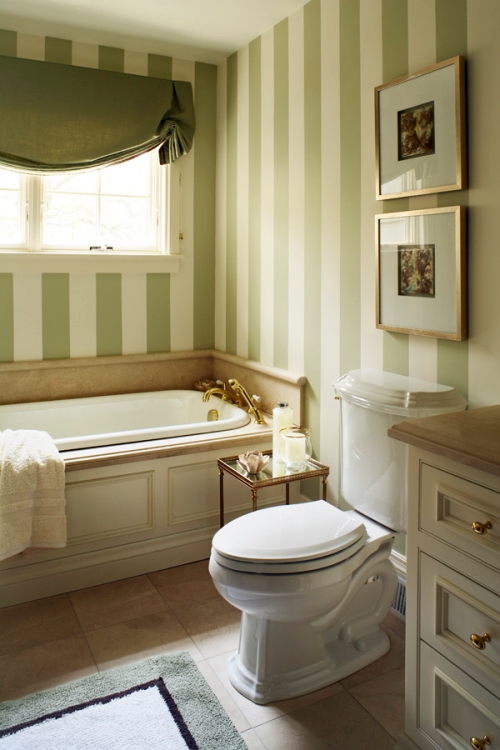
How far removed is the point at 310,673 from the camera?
190 centimetres

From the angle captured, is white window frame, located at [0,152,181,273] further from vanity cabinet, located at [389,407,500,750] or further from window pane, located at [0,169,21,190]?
vanity cabinet, located at [389,407,500,750]

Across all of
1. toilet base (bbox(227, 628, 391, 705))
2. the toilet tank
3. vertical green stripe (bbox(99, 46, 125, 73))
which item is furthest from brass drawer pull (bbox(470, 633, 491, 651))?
vertical green stripe (bbox(99, 46, 125, 73))

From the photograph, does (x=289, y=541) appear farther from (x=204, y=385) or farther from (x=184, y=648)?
(x=204, y=385)

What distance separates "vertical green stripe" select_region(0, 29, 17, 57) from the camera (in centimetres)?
302

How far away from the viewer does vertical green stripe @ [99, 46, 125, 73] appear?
3.23 metres

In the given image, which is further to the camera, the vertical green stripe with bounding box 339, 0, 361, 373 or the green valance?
the green valance

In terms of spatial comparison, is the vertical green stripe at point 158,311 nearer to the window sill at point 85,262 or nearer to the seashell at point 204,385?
the window sill at point 85,262

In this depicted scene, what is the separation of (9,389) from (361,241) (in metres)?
1.92

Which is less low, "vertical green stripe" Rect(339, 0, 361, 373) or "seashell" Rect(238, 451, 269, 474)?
"vertical green stripe" Rect(339, 0, 361, 373)

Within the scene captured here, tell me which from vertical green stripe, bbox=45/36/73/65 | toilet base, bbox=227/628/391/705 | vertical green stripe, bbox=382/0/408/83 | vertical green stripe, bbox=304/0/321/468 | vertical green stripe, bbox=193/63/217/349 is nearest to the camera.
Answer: toilet base, bbox=227/628/391/705

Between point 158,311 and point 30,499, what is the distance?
5.10ft

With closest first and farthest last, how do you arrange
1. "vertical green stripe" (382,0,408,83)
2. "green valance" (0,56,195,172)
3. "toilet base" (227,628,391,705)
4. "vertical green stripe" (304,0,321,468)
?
"toilet base" (227,628,391,705) < "vertical green stripe" (382,0,408,83) < "vertical green stripe" (304,0,321,468) < "green valance" (0,56,195,172)

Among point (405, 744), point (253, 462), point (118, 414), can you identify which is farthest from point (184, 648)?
point (118, 414)

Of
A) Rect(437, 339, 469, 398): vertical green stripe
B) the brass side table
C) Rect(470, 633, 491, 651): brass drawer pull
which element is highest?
Rect(437, 339, 469, 398): vertical green stripe
